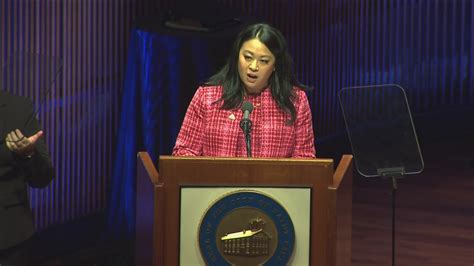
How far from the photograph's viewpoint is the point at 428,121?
854 centimetres

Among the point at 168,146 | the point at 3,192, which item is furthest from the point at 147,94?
the point at 3,192

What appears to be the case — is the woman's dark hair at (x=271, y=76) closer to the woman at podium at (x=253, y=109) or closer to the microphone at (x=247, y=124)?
the woman at podium at (x=253, y=109)

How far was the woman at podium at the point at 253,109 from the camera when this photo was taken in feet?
8.79

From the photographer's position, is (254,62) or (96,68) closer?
(254,62)

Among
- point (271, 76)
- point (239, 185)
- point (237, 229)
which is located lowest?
point (237, 229)

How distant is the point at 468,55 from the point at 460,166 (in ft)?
3.77

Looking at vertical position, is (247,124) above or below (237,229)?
above

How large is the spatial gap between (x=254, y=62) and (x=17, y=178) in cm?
81

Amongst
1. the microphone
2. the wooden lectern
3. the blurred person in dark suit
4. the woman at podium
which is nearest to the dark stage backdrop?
the blurred person in dark suit

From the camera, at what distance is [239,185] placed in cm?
229

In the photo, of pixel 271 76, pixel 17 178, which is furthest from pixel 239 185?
pixel 17 178

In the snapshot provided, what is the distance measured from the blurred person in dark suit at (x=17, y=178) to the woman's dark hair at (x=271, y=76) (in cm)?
57

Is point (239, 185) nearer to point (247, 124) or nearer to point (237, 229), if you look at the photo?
point (237, 229)

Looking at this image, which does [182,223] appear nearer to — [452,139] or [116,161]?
[116,161]
